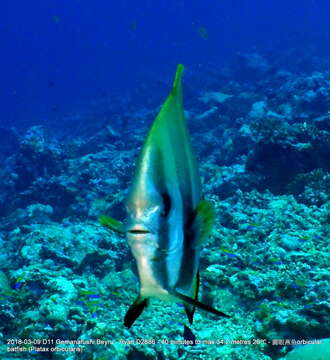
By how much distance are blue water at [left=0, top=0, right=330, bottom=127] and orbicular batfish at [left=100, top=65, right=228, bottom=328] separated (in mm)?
16735

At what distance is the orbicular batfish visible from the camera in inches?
33.9

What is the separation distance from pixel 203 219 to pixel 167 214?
104mm

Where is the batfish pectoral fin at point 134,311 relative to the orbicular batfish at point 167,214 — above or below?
below

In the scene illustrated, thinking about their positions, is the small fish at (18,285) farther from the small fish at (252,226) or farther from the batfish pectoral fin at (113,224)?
the batfish pectoral fin at (113,224)

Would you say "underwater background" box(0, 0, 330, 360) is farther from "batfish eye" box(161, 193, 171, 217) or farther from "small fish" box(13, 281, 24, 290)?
"batfish eye" box(161, 193, 171, 217)

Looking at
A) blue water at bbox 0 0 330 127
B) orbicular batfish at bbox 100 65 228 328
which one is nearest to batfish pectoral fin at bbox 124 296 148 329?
orbicular batfish at bbox 100 65 228 328

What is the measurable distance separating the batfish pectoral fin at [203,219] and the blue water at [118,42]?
662 inches

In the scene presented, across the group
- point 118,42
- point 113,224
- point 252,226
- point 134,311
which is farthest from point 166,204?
point 118,42

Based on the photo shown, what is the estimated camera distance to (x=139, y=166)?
2.86 feet

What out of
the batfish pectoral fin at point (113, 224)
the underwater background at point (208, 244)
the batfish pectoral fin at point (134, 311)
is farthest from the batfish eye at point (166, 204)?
the underwater background at point (208, 244)

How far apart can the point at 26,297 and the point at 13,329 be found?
0.57 metres

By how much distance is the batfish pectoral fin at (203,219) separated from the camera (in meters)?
0.89

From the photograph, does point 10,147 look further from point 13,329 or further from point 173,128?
point 173,128

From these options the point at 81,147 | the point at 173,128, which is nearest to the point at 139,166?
the point at 173,128
